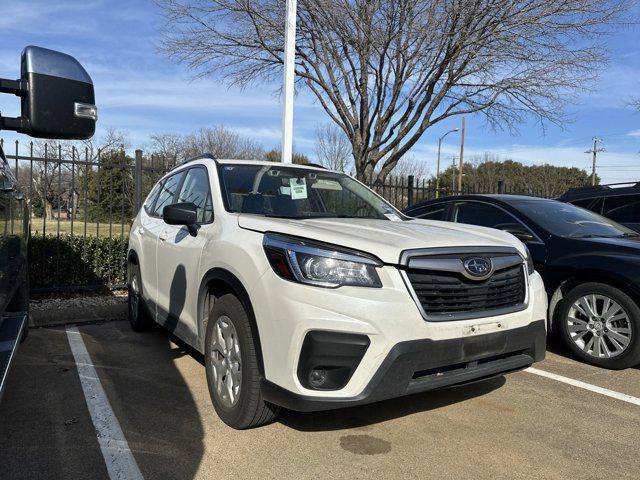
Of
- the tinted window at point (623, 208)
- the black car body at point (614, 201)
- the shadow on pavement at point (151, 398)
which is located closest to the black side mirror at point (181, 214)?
the shadow on pavement at point (151, 398)

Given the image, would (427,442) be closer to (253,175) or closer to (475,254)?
(475,254)

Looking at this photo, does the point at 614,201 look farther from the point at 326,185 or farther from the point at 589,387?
the point at 326,185

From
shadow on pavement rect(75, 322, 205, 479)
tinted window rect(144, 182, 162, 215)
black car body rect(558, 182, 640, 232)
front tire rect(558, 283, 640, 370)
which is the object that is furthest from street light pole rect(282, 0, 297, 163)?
front tire rect(558, 283, 640, 370)

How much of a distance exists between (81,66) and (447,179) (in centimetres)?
6144

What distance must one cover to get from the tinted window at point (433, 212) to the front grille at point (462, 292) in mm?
2951

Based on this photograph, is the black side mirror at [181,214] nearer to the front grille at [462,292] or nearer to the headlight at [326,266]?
the headlight at [326,266]

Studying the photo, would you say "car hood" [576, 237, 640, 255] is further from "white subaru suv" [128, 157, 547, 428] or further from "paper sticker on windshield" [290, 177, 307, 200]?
"paper sticker on windshield" [290, 177, 307, 200]

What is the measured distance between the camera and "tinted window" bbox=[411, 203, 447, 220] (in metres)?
6.11

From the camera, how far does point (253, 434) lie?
10.0 ft

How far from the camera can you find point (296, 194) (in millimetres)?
4062

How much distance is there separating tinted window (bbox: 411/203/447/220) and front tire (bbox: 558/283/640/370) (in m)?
1.86

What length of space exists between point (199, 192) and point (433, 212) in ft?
10.7

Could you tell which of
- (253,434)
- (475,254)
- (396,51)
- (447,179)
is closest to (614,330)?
(475,254)

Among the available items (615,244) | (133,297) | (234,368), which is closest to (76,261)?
(133,297)
